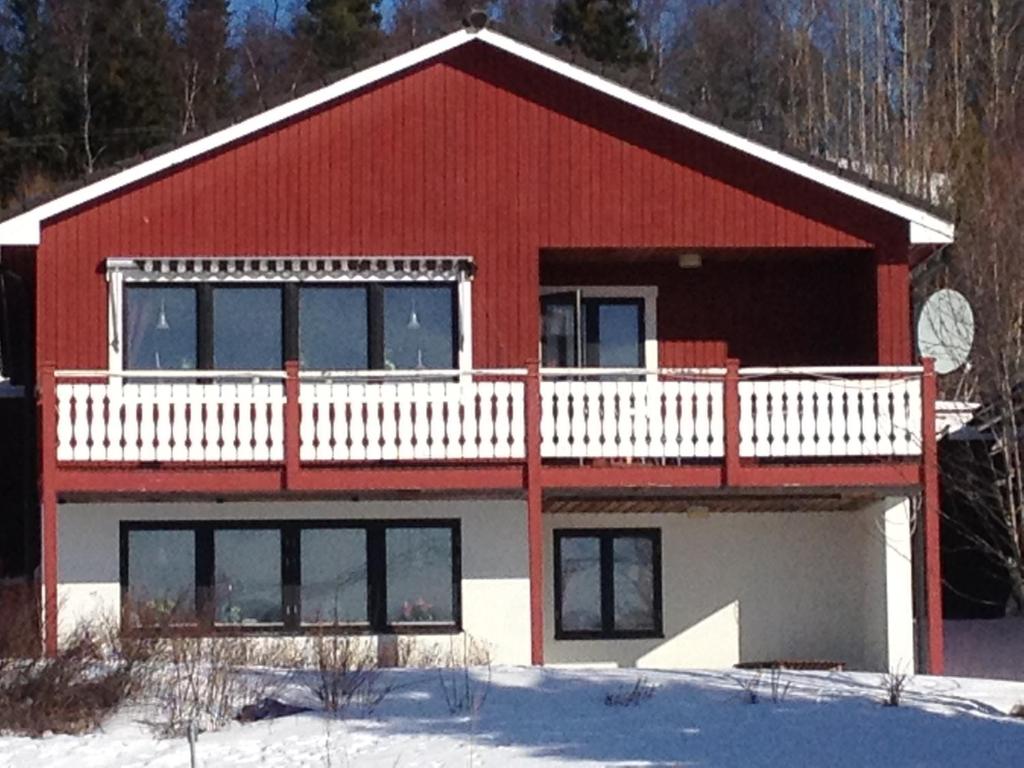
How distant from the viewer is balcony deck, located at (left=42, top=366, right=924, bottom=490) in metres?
22.8

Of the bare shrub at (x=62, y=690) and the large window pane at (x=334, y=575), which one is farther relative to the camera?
the large window pane at (x=334, y=575)

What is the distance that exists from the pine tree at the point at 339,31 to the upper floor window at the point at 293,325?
3420 cm

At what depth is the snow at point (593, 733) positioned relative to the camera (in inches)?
602

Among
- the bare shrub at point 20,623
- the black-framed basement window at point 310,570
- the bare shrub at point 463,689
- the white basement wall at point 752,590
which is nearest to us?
the bare shrub at point 463,689

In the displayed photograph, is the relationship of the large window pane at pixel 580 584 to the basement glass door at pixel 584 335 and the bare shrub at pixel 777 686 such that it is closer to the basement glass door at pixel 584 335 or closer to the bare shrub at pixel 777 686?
the basement glass door at pixel 584 335

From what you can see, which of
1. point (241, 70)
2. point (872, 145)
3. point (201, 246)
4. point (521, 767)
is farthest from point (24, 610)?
point (241, 70)

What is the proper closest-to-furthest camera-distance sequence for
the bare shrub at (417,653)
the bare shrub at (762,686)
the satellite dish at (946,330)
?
the bare shrub at (762,686)
the bare shrub at (417,653)
the satellite dish at (946,330)

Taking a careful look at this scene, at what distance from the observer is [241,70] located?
64188 mm

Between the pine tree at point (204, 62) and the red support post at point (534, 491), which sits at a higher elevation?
the pine tree at point (204, 62)

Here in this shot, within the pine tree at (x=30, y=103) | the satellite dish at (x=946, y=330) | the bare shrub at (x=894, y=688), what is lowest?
the bare shrub at (x=894, y=688)

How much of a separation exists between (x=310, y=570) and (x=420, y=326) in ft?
9.75

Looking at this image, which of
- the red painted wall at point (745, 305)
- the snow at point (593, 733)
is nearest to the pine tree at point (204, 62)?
the red painted wall at point (745, 305)

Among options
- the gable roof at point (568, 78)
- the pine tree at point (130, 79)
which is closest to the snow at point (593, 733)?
the gable roof at point (568, 78)

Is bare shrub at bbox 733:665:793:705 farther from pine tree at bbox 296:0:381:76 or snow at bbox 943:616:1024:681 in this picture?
pine tree at bbox 296:0:381:76
